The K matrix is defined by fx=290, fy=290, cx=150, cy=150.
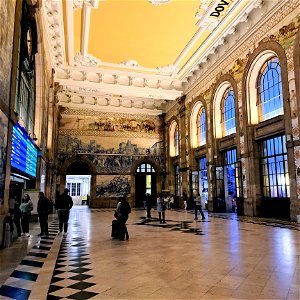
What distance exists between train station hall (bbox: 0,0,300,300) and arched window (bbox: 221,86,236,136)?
0.11 m

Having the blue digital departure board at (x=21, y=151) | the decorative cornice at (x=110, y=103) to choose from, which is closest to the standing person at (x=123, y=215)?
the blue digital departure board at (x=21, y=151)

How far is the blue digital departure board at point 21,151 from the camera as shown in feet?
25.5

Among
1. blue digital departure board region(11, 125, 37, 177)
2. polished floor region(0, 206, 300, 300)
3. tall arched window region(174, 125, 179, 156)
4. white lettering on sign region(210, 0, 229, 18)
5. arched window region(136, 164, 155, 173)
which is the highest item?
white lettering on sign region(210, 0, 229, 18)

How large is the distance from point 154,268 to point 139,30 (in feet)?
44.2

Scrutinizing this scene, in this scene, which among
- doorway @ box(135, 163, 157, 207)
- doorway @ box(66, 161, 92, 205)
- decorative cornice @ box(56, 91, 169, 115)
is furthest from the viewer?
doorway @ box(66, 161, 92, 205)

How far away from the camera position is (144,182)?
26.8 m

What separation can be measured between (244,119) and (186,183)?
8.34 meters

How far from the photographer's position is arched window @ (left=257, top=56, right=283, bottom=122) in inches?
512

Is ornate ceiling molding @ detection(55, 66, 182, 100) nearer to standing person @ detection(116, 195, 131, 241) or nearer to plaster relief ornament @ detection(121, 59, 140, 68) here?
plaster relief ornament @ detection(121, 59, 140, 68)

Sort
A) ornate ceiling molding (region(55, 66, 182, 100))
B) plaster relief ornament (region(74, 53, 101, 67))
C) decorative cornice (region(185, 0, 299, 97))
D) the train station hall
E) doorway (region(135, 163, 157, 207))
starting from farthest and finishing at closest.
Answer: doorway (region(135, 163, 157, 207))
ornate ceiling molding (region(55, 66, 182, 100))
plaster relief ornament (region(74, 53, 101, 67))
decorative cornice (region(185, 0, 299, 97))
the train station hall

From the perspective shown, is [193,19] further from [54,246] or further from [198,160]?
[54,246]

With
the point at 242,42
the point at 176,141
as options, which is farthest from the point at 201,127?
the point at 242,42

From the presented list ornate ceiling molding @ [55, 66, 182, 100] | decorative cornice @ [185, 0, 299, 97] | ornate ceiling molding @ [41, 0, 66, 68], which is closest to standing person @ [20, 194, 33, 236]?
ornate ceiling molding @ [41, 0, 66, 68]

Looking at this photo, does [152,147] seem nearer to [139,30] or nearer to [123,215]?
[139,30]
